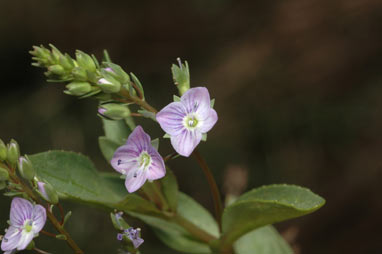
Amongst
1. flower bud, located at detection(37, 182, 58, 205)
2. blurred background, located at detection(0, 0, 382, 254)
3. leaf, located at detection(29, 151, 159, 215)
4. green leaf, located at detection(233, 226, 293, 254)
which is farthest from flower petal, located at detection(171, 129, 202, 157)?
blurred background, located at detection(0, 0, 382, 254)

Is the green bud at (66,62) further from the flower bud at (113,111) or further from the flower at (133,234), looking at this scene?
the flower at (133,234)

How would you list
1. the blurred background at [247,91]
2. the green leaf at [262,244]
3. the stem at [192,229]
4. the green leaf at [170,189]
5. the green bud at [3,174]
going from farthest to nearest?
the blurred background at [247,91], the green leaf at [262,244], the stem at [192,229], the green leaf at [170,189], the green bud at [3,174]

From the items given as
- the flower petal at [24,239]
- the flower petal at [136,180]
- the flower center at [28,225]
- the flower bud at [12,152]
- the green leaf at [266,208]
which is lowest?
the green leaf at [266,208]

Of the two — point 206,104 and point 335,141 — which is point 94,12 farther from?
point 206,104

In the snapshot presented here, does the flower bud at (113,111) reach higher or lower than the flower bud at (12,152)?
higher

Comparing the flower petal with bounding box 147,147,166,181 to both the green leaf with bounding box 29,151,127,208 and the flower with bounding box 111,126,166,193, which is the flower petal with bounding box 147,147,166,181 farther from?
the green leaf with bounding box 29,151,127,208

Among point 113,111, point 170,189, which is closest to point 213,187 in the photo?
point 170,189

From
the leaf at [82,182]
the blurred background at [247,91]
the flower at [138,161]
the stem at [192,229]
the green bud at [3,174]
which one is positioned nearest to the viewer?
the green bud at [3,174]

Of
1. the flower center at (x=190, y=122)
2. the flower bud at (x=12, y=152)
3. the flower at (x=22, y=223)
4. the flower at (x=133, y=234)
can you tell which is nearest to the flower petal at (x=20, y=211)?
the flower at (x=22, y=223)
